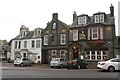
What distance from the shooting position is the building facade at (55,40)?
41781mm

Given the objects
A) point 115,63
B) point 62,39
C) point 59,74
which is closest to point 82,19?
point 62,39

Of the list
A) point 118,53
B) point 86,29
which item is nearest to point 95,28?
point 86,29

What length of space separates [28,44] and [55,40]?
28.1 feet

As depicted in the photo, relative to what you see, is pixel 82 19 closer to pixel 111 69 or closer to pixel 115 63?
pixel 115 63

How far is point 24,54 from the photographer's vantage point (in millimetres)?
49156

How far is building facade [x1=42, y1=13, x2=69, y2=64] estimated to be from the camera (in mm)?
41781

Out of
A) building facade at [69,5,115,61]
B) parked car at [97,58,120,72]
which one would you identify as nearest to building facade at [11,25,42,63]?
building facade at [69,5,115,61]

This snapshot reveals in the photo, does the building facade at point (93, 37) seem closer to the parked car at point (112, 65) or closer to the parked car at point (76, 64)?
the parked car at point (76, 64)

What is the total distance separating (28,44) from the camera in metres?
48.6

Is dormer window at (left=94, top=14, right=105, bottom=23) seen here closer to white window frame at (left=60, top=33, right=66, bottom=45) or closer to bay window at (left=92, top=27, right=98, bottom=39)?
bay window at (left=92, top=27, right=98, bottom=39)

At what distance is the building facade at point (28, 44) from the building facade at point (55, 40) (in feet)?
Result: 5.86

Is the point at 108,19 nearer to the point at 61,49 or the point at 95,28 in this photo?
the point at 95,28

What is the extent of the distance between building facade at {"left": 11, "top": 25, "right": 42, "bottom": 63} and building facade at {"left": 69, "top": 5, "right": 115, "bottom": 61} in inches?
Answer: 364

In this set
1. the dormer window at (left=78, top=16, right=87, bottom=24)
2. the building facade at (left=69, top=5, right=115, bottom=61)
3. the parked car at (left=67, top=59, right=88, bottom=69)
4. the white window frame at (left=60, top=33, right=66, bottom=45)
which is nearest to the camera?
the parked car at (left=67, top=59, right=88, bottom=69)
